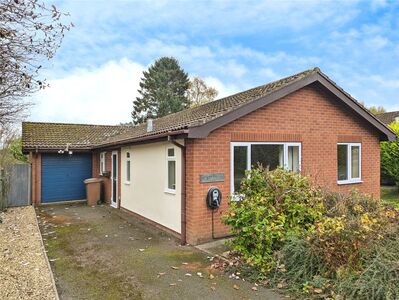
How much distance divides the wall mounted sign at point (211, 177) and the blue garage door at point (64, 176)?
11.1m

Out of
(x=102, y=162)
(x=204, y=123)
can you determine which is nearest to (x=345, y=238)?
(x=204, y=123)

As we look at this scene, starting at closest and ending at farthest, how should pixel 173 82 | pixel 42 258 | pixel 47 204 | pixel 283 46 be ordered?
pixel 42 258 → pixel 283 46 → pixel 47 204 → pixel 173 82

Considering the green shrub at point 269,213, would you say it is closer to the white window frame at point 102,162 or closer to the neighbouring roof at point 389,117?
the white window frame at point 102,162

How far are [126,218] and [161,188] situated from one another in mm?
2882

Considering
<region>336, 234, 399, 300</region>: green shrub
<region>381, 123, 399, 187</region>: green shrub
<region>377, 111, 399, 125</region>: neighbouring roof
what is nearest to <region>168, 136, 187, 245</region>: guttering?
<region>336, 234, 399, 300</region>: green shrub

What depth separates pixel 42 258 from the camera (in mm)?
7121

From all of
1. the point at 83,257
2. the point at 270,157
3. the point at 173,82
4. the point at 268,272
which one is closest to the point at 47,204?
the point at 83,257

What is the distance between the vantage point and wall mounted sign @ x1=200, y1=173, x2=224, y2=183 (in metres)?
8.18

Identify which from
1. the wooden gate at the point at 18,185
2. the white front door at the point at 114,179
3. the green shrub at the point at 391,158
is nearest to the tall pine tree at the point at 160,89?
the green shrub at the point at 391,158

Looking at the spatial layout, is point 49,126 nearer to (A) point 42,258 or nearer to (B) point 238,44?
(B) point 238,44

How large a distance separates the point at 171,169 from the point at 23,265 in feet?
14.3

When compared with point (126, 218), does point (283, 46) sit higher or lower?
higher

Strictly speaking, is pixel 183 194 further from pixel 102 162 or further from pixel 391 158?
pixel 391 158

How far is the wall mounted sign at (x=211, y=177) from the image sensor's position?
818 cm
